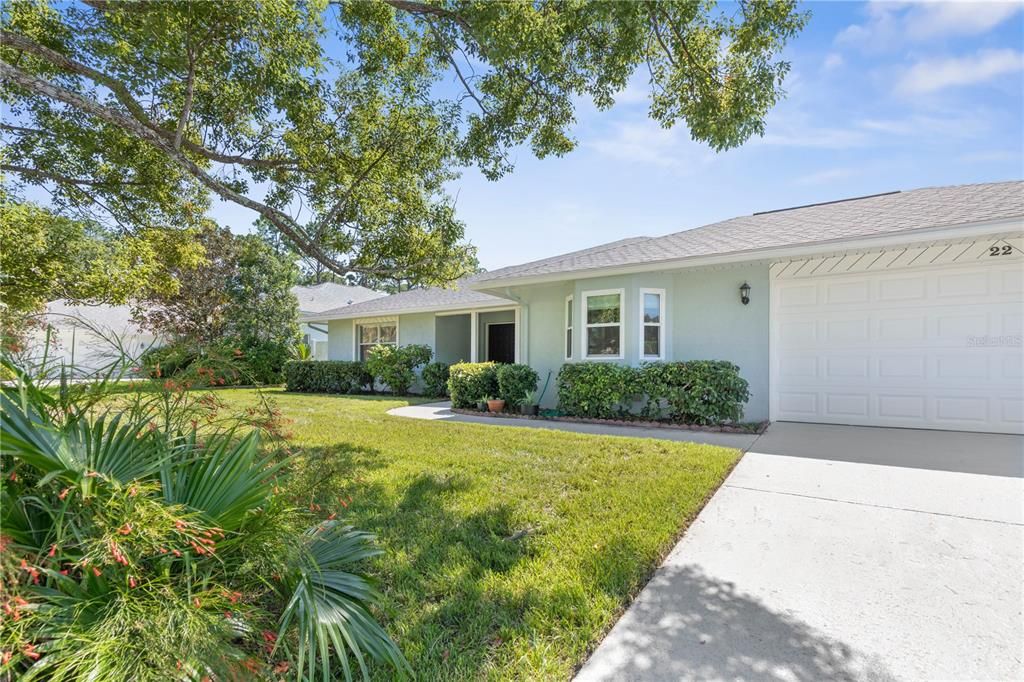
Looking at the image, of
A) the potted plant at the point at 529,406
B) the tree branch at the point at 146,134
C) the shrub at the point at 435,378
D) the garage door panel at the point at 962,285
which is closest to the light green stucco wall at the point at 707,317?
the potted plant at the point at 529,406

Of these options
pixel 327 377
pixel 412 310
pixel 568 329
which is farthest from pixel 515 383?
pixel 327 377

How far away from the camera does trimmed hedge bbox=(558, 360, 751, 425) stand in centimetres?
725

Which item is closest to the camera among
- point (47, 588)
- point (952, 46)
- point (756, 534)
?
point (47, 588)

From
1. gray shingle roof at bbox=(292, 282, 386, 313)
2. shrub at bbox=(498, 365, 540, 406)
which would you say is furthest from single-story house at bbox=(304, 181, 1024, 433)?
gray shingle roof at bbox=(292, 282, 386, 313)

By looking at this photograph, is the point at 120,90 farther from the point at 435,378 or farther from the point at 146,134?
the point at 435,378

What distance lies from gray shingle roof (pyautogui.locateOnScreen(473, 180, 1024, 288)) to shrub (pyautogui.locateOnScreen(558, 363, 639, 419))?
1.94m

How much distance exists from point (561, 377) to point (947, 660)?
6.88 meters

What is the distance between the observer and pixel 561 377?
28.9 ft

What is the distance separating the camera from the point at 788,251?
6.79 metres

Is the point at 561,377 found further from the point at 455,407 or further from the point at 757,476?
the point at 757,476

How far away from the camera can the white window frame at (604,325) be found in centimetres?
860

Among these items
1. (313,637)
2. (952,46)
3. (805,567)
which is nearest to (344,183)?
(313,637)

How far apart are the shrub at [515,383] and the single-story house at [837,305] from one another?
0.79 meters

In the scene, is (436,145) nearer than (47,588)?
No
